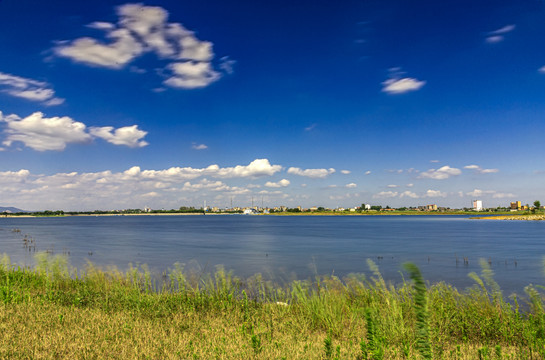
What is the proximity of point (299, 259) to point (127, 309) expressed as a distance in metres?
31.1

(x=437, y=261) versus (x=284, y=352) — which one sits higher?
(x=284, y=352)

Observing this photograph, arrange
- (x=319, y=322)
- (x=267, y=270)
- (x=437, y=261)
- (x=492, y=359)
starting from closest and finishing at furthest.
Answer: (x=492, y=359), (x=319, y=322), (x=267, y=270), (x=437, y=261)

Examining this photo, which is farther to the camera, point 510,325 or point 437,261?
point 437,261

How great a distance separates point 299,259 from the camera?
41.0 metres

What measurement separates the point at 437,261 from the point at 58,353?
1562 inches

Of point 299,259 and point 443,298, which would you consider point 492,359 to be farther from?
point 299,259

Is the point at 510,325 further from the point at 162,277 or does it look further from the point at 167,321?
the point at 162,277

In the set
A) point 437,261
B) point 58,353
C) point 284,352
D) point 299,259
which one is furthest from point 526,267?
point 58,353

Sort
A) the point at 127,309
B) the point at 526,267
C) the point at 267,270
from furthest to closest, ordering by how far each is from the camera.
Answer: the point at 526,267 → the point at 267,270 → the point at 127,309

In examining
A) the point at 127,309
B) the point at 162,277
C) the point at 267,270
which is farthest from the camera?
the point at 267,270

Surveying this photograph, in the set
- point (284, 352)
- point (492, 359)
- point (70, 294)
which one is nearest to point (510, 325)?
point (492, 359)

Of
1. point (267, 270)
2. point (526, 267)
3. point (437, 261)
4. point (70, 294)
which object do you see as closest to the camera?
point (70, 294)

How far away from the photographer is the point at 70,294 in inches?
501

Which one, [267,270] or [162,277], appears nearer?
[162,277]
